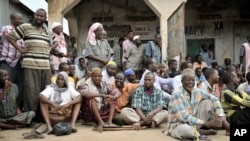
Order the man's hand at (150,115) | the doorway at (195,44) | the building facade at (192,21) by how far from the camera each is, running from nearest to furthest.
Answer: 1. the man's hand at (150,115)
2. the building facade at (192,21)
3. the doorway at (195,44)

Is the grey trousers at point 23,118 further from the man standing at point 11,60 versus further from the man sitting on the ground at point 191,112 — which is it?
the man sitting on the ground at point 191,112

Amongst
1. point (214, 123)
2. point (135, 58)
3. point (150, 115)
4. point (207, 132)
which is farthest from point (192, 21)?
point (214, 123)

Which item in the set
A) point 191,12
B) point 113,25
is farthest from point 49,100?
point 191,12

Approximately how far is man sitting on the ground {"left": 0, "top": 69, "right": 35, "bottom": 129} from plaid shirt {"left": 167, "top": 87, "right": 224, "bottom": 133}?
2.30m

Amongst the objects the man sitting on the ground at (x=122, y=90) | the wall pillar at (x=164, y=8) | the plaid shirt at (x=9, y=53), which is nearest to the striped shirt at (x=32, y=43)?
the plaid shirt at (x=9, y=53)

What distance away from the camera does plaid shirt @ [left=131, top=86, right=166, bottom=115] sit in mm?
6145

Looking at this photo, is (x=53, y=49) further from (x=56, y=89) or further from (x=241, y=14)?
(x=241, y=14)

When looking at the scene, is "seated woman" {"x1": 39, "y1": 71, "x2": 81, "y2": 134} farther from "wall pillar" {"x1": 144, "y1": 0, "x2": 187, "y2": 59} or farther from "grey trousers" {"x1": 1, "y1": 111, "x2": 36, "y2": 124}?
"wall pillar" {"x1": 144, "y1": 0, "x2": 187, "y2": 59}

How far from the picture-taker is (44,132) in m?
5.42

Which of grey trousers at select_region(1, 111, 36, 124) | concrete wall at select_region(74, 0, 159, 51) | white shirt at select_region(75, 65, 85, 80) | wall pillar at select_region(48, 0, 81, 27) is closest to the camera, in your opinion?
grey trousers at select_region(1, 111, 36, 124)

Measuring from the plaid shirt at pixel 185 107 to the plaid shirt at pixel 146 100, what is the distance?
0.84 m

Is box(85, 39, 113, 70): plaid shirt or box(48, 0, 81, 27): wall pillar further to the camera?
box(48, 0, 81, 27): wall pillar

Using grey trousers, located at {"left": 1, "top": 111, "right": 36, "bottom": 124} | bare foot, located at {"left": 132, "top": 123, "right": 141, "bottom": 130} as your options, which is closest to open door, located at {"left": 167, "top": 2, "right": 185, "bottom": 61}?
bare foot, located at {"left": 132, "top": 123, "right": 141, "bottom": 130}

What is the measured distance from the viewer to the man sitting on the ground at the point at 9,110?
5.75 meters
